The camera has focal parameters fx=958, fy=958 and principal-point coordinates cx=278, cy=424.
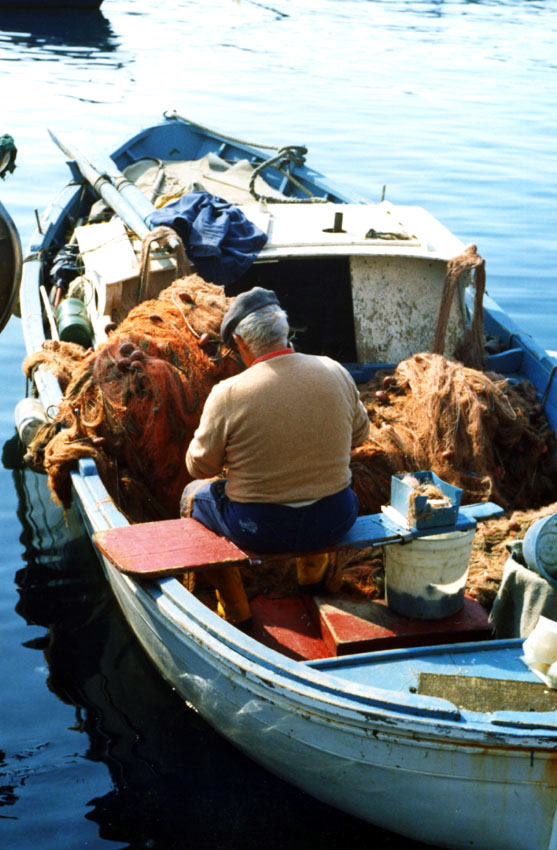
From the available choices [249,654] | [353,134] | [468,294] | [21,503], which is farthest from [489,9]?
[249,654]

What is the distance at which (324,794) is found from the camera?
471 cm

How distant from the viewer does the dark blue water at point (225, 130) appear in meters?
5.12

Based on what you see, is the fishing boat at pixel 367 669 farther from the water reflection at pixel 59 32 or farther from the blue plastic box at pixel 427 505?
the water reflection at pixel 59 32

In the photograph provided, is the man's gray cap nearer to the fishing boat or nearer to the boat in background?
the fishing boat

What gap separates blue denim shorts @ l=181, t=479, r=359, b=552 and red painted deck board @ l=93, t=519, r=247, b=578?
0.11 metres

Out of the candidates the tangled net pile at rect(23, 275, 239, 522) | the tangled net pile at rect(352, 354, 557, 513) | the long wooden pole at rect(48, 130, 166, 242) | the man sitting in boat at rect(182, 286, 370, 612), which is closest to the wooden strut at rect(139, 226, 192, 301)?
the long wooden pole at rect(48, 130, 166, 242)

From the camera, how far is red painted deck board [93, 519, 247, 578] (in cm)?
489

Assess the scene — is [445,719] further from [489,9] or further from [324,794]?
[489,9]

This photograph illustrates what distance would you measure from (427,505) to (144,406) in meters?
2.01

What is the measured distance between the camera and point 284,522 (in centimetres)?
495

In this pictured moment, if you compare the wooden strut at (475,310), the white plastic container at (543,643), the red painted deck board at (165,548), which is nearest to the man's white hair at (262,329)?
the red painted deck board at (165,548)

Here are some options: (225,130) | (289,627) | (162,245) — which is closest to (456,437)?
(289,627)

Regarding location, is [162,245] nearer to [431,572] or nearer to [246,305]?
[246,305]

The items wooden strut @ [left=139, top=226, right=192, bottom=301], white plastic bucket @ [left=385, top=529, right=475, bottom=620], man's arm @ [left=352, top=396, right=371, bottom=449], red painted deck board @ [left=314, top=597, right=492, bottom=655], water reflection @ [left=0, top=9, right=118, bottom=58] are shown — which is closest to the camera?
red painted deck board @ [left=314, top=597, right=492, bottom=655]
